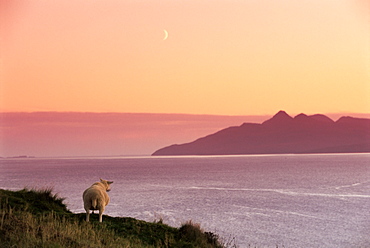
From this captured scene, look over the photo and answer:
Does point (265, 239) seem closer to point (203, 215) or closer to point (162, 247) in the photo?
point (203, 215)

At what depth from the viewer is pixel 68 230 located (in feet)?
43.9

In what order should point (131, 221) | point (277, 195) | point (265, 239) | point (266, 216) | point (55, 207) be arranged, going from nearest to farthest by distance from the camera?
1. point (131, 221)
2. point (55, 207)
3. point (265, 239)
4. point (266, 216)
5. point (277, 195)

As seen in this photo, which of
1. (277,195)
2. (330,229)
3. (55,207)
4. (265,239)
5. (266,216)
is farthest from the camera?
(277,195)

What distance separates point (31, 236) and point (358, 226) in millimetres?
52869

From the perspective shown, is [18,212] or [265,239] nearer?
[18,212]

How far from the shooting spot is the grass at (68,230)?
1242 centimetres

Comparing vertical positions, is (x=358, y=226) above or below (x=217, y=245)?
below

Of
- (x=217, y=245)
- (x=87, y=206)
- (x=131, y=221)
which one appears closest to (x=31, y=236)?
(x=87, y=206)

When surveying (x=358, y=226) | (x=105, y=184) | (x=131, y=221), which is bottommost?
(x=358, y=226)

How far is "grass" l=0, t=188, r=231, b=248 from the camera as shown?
40.8 ft

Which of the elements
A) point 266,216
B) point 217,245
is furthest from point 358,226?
point 217,245

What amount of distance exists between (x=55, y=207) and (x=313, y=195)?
78.5 m

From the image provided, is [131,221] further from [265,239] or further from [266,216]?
[266,216]

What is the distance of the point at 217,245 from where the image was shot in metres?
19.8
